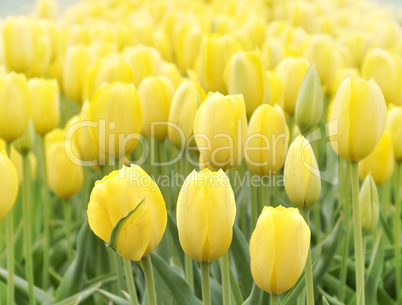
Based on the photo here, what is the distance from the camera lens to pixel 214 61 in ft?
4.32

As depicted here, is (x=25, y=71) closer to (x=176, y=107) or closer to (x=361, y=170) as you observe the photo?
(x=176, y=107)

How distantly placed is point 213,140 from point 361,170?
0.41 meters

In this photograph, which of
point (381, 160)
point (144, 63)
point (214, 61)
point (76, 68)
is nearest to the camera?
point (381, 160)

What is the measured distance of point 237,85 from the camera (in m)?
1.20

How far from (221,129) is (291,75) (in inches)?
18.8

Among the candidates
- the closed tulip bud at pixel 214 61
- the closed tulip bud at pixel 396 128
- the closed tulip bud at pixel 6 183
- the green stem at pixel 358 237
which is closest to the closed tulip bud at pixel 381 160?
the closed tulip bud at pixel 396 128

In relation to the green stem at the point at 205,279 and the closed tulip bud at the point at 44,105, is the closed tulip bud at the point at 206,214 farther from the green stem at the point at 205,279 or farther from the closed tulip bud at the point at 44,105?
the closed tulip bud at the point at 44,105

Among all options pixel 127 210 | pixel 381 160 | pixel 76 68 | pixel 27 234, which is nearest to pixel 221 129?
pixel 127 210

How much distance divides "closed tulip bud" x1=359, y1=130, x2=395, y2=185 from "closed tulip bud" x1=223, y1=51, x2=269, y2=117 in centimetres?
23

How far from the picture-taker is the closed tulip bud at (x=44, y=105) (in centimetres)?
138

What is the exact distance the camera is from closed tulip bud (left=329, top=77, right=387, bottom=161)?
0.92 meters

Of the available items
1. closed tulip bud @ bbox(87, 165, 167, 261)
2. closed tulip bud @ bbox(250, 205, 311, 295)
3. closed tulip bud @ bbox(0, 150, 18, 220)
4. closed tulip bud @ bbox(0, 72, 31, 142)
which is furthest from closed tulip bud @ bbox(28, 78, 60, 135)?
closed tulip bud @ bbox(250, 205, 311, 295)

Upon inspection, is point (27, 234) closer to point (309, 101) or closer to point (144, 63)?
point (144, 63)

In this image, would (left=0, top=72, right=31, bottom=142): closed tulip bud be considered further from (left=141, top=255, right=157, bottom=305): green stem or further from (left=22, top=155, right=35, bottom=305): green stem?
(left=141, top=255, right=157, bottom=305): green stem
